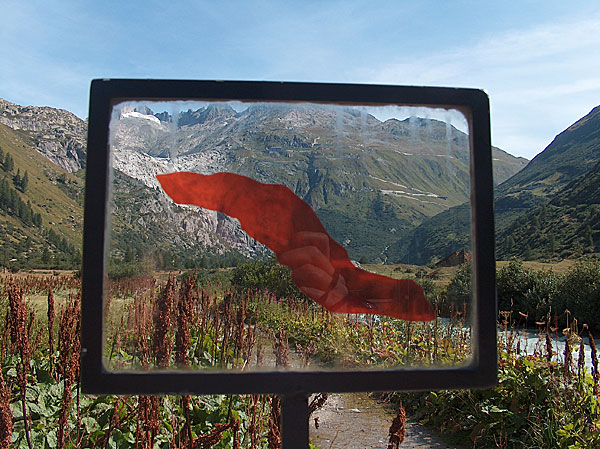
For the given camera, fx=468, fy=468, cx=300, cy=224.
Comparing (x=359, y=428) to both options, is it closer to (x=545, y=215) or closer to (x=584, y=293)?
(x=584, y=293)

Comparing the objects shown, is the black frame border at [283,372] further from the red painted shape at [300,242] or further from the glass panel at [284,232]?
the red painted shape at [300,242]

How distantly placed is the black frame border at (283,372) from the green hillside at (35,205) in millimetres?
54711

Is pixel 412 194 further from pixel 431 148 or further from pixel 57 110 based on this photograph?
pixel 57 110

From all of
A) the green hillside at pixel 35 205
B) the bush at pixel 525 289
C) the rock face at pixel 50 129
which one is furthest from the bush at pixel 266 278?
the rock face at pixel 50 129

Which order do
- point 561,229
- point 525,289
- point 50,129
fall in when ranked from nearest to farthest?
point 525,289
point 561,229
point 50,129

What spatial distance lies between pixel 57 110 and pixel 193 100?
575 feet

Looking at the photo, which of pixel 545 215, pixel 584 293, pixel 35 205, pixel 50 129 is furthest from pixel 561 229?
pixel 50 129

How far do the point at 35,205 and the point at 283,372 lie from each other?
9182 centimetres

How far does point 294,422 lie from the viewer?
3.47ft

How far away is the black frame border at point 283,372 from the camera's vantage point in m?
1.02

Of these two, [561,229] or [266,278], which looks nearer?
[266,278]

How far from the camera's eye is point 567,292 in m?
11.1

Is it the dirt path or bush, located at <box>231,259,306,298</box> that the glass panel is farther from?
the dirt path

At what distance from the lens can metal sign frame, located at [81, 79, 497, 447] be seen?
102 centimetres
